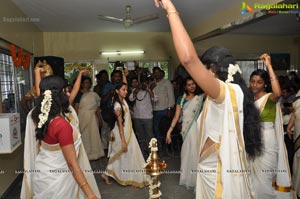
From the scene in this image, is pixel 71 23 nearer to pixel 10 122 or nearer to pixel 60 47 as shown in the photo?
pixel 60 47

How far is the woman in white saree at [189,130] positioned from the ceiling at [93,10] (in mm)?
1637

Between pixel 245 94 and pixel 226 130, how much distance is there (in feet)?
0.78

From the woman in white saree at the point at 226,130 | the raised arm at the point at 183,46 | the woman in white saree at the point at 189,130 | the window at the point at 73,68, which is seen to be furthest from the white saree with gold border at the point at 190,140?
the window at the point at 73,68

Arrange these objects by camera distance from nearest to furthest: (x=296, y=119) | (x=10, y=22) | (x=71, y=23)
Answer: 1. (x=296, y=119)
2. (x=10, y=22)
3. (x=71, y=23)

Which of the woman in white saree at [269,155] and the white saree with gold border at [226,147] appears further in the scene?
the woman in white saree at [269,155]

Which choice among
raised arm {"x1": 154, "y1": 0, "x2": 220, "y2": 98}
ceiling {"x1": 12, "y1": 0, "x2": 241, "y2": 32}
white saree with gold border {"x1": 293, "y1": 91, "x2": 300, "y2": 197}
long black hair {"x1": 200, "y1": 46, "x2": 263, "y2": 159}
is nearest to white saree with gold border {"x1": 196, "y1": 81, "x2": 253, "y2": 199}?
long black hair {"x1": 200, "y1": 46, "x2": 263, "y2": 159}

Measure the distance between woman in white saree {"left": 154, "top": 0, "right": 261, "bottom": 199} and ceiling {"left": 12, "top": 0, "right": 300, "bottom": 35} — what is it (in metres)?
3.02

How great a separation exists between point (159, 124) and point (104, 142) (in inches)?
41.0

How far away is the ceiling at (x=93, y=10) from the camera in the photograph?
406 centimetres

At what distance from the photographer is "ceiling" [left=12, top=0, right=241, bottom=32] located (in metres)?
4.06

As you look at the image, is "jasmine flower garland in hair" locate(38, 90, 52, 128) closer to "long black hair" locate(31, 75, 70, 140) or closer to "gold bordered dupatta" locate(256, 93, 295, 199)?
"long black hair" locate(31, 75, 70, 140)

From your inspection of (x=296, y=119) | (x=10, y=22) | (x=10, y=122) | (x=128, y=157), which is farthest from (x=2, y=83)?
(x=296, y=119)

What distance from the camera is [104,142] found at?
485 centimetres

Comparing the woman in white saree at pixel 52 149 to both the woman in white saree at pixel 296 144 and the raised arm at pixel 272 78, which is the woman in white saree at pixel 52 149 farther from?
the woman in white saree at pixel 296 144
